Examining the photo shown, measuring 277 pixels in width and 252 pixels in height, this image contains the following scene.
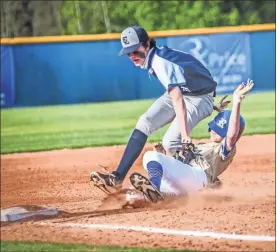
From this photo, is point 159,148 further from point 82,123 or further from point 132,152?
point 82,123

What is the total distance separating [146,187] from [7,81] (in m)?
2.28

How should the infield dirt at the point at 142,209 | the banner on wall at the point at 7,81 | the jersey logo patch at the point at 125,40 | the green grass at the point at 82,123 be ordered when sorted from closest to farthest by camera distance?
1. the infield dirt at the point at 142,209
2. the jersey logo patch at the point at 125,40
3. the green grass at the point at 82,123
4. the banner on wall at the point at 7,81

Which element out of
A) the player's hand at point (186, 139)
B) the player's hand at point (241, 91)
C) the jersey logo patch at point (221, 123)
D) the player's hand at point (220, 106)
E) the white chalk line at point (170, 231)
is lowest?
the white chalk line at point (170, 231)

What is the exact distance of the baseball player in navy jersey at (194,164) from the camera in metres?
4.37

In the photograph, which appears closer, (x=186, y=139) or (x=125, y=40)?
(x=186, y=139)

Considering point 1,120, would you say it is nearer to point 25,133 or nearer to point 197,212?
point 25,133

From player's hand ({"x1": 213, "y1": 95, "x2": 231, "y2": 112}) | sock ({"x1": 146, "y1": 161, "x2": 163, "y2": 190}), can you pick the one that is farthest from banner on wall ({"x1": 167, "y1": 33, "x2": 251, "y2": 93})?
sock ({"x1": 146, "y1": 161, "x2": 163, "y2": 190})

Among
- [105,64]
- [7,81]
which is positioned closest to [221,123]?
[105,64]

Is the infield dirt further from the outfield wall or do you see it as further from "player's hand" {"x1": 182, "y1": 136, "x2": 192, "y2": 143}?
the outfield wall

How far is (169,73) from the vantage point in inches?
168

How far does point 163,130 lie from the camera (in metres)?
4.39

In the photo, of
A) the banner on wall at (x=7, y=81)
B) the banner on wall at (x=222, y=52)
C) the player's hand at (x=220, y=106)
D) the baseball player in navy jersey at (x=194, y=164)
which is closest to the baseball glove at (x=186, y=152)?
the baseball player in navy jersey at (x=194, y=164)

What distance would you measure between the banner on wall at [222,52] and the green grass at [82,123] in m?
0.20

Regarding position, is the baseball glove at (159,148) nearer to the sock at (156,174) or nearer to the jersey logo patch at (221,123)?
the sock at (156,174)
